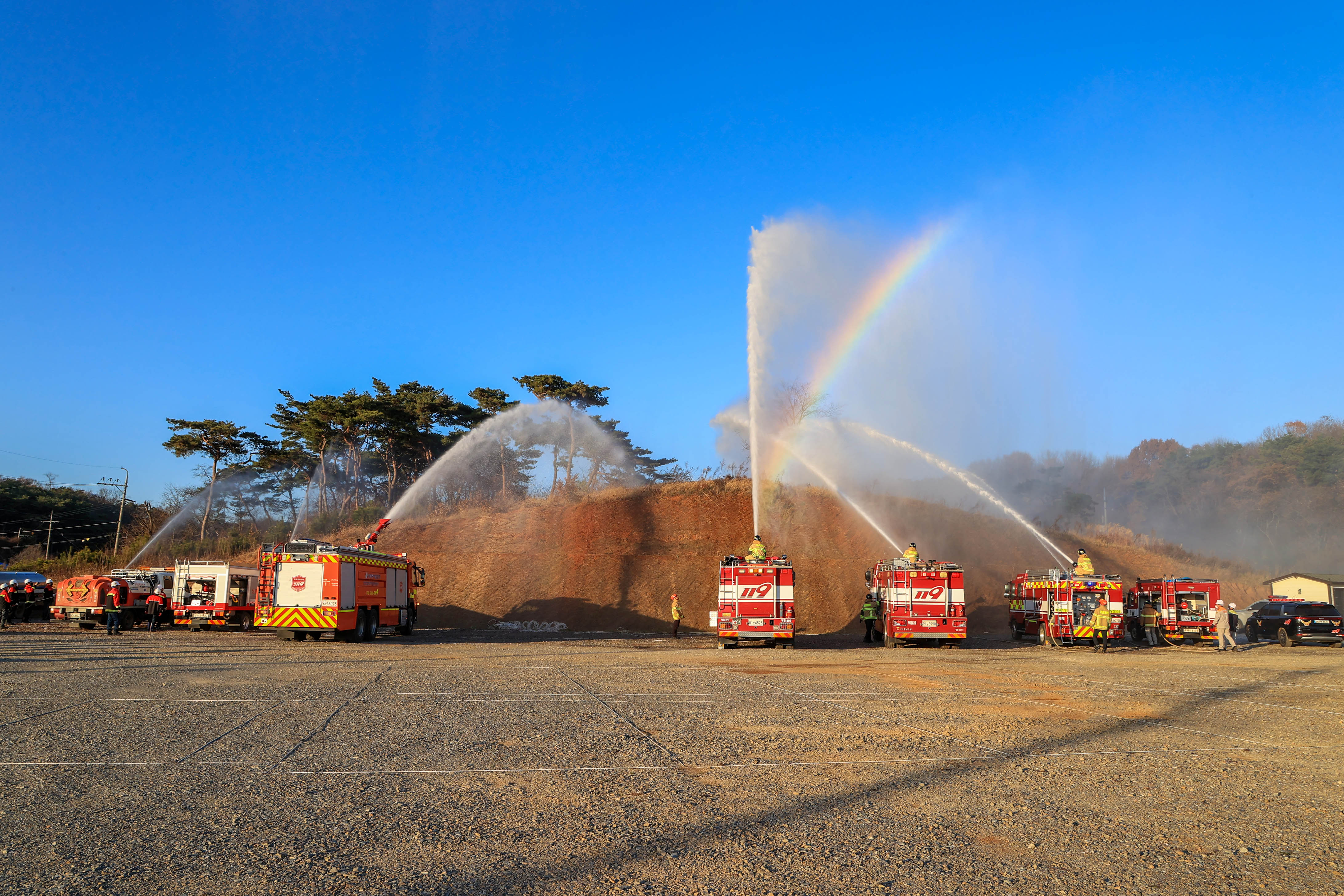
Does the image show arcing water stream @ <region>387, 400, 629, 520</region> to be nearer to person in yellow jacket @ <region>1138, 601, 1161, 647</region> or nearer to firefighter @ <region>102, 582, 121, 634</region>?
firefighter @ <region>102, 582, 121, 634</region>

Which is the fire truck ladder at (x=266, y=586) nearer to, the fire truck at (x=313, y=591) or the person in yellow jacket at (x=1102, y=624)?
the fire truck at (x=313, y=591)

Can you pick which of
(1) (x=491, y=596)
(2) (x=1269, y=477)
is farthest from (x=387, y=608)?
(2) (x=1269, y=477)

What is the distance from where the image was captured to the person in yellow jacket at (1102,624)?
27562mm

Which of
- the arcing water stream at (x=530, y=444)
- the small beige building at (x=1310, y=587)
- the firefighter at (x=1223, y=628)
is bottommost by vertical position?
the firefighter at (x=1223, y=628)

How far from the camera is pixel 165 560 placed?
50.8m

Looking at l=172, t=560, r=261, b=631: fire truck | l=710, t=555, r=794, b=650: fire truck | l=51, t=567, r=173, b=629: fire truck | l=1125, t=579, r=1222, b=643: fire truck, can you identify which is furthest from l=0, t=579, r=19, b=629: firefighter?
l=1125, t=579, r=1222, b=643: fire truck

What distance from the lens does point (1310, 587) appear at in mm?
46625

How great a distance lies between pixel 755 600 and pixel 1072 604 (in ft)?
36.9

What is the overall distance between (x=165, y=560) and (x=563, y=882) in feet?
179

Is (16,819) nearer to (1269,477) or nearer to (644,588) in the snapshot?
(644,588)

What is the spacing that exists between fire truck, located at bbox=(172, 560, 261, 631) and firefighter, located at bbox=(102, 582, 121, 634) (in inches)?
124

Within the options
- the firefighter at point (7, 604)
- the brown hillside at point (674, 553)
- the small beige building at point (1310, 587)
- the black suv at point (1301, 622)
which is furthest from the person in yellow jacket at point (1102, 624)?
the firefighter at point (7, 604)

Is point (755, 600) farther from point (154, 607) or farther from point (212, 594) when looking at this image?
point (154, 607)

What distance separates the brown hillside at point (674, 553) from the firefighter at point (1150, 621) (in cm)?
885
